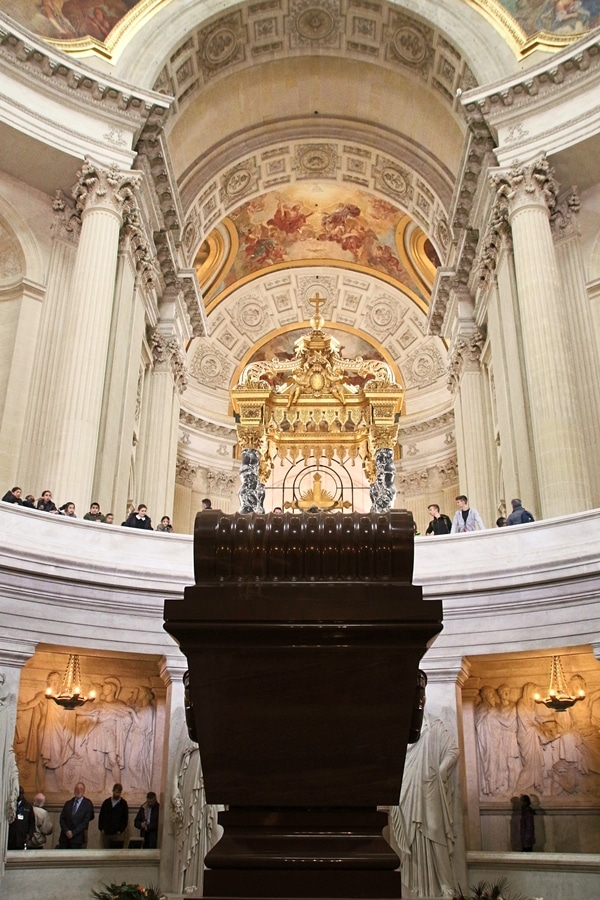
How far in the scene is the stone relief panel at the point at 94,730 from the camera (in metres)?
10.4

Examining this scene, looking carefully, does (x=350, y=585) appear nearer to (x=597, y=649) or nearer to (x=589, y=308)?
(x=597, y=649)

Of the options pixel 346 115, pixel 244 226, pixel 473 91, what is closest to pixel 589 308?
pixel 473 91

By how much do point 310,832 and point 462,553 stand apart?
27.5 feet

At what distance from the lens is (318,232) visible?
90.2 ft

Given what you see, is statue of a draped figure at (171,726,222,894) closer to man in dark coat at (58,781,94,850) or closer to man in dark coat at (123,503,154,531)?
man in dark coat at (58,781,94,850)

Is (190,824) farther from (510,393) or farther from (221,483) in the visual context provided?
(221,483)

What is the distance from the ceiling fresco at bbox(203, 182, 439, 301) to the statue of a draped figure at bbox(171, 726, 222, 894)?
1858 centimetres

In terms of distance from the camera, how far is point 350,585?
103 inches

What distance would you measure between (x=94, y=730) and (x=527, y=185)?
11.7 meters

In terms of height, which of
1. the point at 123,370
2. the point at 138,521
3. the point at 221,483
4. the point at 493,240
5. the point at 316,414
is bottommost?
the point at 138,521

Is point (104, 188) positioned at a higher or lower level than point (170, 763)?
higher

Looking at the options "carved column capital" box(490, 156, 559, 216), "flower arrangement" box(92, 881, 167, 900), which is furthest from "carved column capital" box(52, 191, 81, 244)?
"flower arrangement" box(92, 881, 167, 900)

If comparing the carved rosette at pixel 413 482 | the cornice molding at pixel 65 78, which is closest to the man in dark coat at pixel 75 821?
the cornice molding at pixel 65 78

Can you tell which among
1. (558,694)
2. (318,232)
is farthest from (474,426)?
(318,232)
